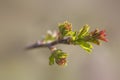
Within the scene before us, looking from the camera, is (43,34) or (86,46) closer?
(86,46)

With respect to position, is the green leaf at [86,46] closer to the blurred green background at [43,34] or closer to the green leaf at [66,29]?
the green leaf at [66,29]

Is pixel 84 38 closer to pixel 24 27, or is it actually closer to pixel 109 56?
pixel 24 27

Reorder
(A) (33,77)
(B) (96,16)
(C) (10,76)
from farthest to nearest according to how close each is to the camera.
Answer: (B) (96,16)
(A) (33,77)
(C) (10,76)

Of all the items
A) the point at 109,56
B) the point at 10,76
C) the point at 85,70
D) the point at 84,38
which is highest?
the point at 109,56

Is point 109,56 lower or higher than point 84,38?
higher

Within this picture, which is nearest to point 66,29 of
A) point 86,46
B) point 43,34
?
point 86,46

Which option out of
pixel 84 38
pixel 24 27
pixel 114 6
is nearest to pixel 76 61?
pixel 24 27

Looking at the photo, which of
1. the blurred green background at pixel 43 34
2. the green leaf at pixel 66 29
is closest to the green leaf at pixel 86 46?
the green leaf at pixel 66 29

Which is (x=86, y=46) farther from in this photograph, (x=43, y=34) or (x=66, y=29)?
(x=43, y=34)

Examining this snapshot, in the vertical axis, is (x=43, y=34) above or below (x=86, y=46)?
above
